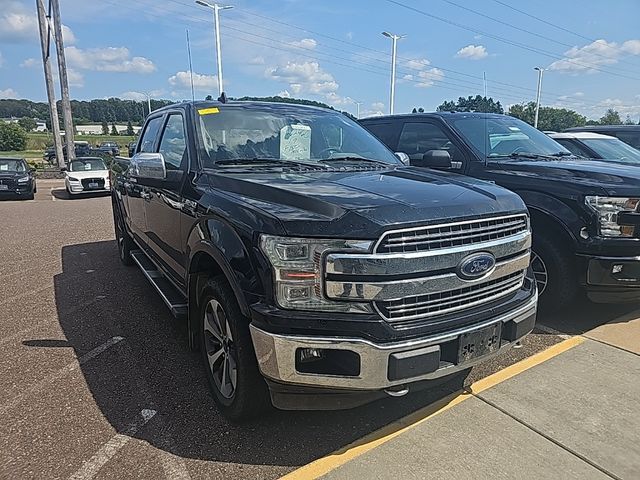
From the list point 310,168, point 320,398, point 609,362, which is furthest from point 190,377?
point 609,362

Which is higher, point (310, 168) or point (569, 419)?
point (310, 168)

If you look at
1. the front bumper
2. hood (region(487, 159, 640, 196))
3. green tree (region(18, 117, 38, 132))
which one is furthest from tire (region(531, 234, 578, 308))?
green tree (region(18, 117, 38, 132))

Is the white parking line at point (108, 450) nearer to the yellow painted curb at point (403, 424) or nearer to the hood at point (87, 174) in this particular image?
the yellow painted curb at point (403, 424)

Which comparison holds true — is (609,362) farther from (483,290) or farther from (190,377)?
(190,377)

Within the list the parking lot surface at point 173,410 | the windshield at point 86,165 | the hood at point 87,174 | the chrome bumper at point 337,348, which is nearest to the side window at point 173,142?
the parking lot surface at point 173,410

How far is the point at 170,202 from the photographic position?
3803mm

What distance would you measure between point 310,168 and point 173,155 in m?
1.27

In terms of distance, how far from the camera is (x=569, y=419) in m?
2.91

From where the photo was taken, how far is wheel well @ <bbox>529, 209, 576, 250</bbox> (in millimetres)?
4191

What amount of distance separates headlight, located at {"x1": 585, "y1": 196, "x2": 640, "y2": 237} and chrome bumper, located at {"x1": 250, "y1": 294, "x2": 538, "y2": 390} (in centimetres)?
239

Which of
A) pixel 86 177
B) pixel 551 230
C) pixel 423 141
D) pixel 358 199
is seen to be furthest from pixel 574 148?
pixel 86 177

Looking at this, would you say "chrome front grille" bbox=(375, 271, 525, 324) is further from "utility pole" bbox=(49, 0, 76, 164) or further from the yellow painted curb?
"utility pole" bbox=(49, 0, 76, 164)

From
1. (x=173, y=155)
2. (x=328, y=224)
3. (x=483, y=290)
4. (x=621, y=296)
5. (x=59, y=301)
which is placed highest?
(x=173, y=155)

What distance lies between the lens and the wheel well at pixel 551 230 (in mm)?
4191
